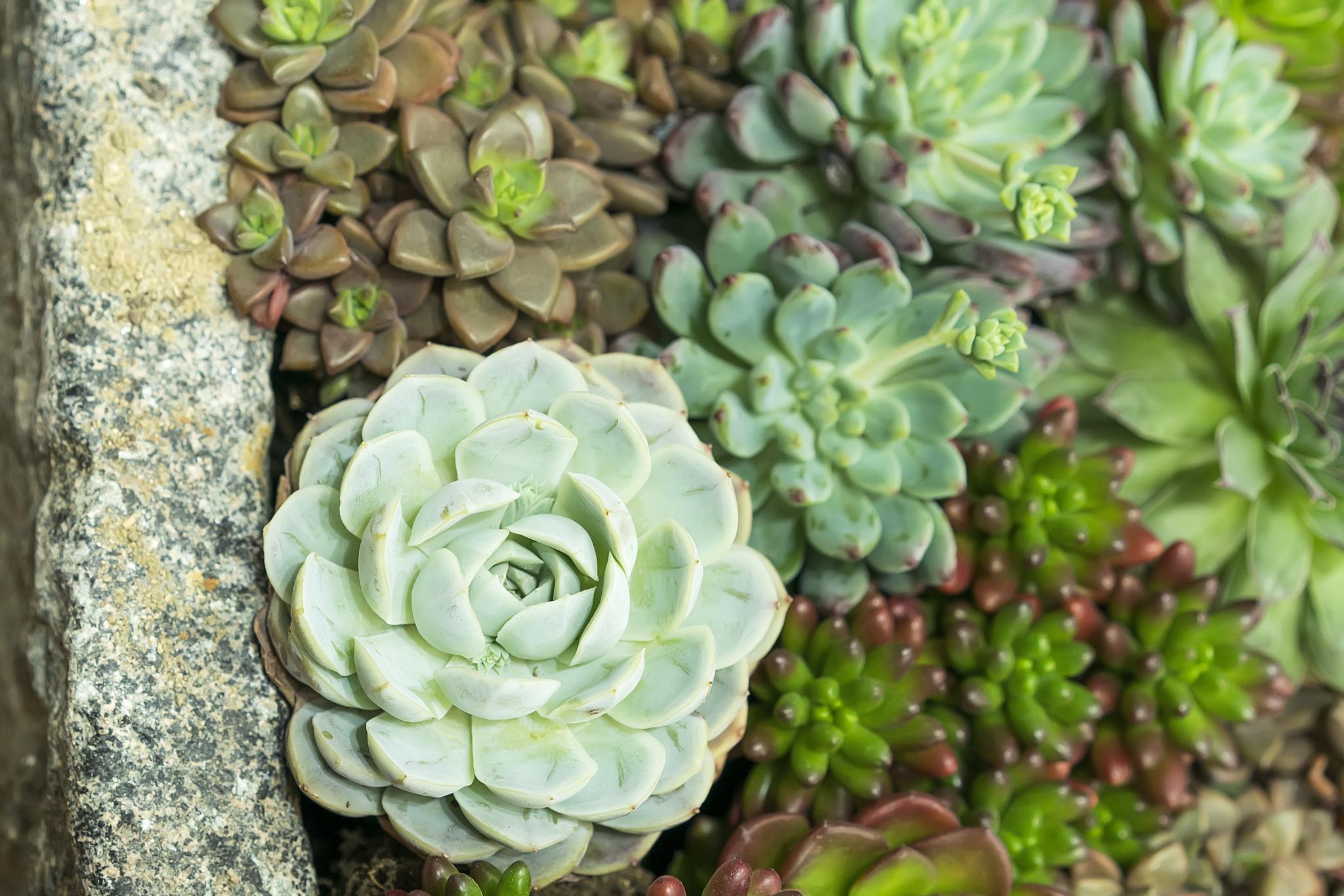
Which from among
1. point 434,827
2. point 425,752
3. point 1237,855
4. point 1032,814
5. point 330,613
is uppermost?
point 330,613

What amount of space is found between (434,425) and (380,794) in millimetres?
415

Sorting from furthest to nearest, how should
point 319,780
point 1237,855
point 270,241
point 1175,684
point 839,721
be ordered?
point 1237,855 → point 1175,684 → point 839,721 → point 270,241 → point 319,780

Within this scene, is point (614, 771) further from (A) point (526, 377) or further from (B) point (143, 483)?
(B) point (143, 483)

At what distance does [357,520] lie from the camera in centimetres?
114

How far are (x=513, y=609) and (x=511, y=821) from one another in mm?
225

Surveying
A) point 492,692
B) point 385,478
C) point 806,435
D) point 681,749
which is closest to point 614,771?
point 681,749

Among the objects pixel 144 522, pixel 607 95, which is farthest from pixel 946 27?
pixel 144 522

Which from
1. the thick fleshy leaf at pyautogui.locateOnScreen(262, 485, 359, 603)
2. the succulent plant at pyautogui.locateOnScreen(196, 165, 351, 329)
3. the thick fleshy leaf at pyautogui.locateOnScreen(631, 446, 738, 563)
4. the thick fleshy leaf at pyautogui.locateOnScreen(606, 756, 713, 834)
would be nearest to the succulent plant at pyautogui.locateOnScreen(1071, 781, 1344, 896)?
the thick fleshy leaf at pyautogui.locateOnScreen(606, 756, 713, 834)

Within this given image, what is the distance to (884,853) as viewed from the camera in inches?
50.8

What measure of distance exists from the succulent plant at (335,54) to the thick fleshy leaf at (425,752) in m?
0.75

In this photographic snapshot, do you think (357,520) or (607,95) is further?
(607,95)

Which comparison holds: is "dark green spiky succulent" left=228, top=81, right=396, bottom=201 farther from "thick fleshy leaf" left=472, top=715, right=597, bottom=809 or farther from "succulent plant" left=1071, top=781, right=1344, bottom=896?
"succulent plant" left=1071, top=781, right=1344, bottom=896

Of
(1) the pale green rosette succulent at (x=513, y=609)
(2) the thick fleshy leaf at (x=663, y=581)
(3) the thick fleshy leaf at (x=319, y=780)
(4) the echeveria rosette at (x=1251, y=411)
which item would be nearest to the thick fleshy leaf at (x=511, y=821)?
(1) the pale green rosette succulent at (x=513, y=609)

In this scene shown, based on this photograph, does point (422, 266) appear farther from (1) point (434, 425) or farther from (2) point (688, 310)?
(2) point (688, 310)
